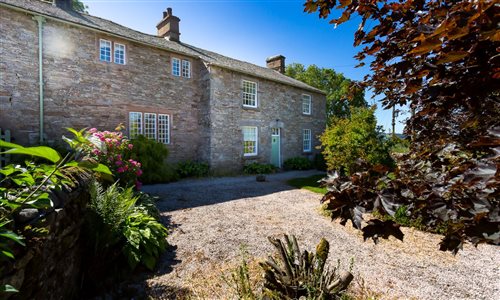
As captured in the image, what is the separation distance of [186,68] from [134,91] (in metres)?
3.20

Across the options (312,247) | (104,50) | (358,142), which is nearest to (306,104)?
(358,142)

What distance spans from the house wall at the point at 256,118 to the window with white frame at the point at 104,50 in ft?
15.5

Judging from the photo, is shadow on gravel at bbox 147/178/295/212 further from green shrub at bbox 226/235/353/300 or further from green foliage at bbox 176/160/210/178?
green shrub at bbox 226/235/353/300

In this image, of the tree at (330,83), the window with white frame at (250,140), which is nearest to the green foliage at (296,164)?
the window with white frame at (250,140)

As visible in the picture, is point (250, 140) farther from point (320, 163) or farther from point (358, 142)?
point (358, 142)

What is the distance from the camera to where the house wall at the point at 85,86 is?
27.6ft

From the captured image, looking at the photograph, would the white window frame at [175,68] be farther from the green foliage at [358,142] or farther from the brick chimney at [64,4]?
the green foliage at [358,142]

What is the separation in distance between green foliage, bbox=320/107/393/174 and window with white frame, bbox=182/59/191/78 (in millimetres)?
8252

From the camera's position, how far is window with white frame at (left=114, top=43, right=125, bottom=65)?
Result: 1070cm

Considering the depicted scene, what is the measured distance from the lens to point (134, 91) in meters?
11.2

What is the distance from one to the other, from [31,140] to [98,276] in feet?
27.8

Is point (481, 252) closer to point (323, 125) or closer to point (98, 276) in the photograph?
point (98, 276)

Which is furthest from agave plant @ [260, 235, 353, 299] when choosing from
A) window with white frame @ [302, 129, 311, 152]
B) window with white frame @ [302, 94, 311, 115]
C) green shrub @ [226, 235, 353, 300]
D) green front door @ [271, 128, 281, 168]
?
window with white frame @ [302, 94, 311, 115]

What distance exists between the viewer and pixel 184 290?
2.98 metres
